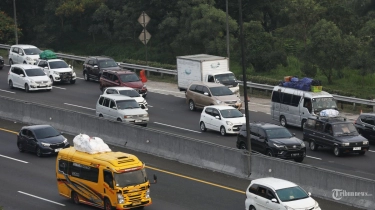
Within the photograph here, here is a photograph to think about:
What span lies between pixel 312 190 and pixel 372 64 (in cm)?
2595

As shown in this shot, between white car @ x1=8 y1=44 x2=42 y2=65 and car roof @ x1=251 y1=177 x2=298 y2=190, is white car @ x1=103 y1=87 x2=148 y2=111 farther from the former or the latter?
car roof @ x1=251 y1=177 x2=298 y2=190

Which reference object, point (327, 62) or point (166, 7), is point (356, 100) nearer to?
point (327, 62)

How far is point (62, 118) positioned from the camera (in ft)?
141

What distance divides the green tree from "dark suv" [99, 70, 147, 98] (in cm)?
1351

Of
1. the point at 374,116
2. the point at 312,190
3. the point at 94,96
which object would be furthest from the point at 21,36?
the point at 312,190

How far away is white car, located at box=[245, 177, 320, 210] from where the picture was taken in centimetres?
2562

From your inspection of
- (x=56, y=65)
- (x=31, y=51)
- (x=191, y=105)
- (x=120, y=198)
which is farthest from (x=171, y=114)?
(x=120, y=198)

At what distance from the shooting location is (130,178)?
2722cm

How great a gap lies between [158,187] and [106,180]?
4.65 m

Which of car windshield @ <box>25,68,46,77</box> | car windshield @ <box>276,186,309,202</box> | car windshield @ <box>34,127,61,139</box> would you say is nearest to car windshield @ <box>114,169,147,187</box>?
car windshield @ <box>276,186,309,202</box>

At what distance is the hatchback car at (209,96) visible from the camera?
46.9m

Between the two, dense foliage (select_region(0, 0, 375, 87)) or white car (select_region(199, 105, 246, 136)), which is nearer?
white car (select_region(199, 105, 246, 136))

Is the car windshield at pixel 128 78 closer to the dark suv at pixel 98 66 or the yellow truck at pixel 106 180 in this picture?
the dark suv at pixel 98 66

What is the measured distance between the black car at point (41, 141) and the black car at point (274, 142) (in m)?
8.46
